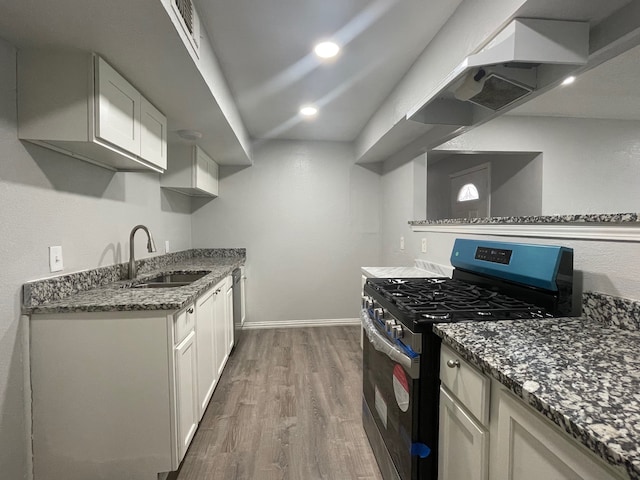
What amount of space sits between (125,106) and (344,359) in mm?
2601

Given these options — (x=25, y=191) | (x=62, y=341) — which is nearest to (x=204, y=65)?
(x=25, y=191)

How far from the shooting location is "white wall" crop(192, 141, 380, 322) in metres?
3.74

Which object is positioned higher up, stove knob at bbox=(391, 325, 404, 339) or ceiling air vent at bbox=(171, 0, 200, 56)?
ceiling air vent at bbox=(171, 0, 200, 56)

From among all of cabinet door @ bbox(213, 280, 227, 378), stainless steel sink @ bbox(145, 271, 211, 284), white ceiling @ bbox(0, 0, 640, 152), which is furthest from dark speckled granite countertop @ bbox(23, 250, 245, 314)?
white ceiling @ bbox(0, 0, 640, 152)

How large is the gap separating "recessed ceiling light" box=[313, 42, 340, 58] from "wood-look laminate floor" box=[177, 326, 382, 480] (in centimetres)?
238

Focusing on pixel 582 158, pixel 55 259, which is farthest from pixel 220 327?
pixel 582 158

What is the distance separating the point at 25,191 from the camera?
1324 millimetres

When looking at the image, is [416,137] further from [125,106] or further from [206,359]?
[206,359]

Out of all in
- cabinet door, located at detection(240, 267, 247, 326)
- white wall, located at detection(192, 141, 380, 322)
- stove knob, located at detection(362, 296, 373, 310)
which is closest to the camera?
stove knob, located at detection(362, 296, 373, 310)

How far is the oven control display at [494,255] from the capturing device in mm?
1411

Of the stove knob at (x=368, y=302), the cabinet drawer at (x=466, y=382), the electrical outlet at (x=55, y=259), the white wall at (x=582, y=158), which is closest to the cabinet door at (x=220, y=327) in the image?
the electrical outlet at (x=55, y=259)

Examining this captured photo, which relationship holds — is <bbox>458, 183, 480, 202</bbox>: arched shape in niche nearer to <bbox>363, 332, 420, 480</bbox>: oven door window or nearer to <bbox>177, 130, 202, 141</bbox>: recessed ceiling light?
<bbox>363, 332, 420, 480</bbox>: oven door window

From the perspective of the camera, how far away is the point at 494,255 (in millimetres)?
1503

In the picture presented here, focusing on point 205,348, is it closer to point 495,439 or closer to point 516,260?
point 495,439
